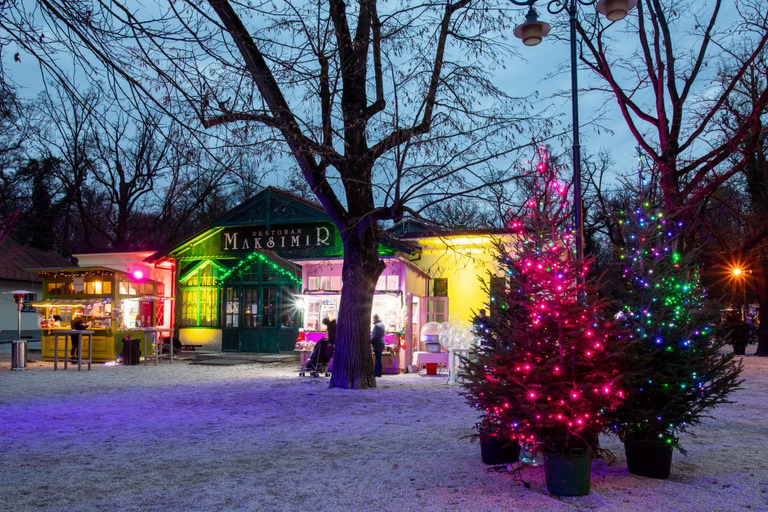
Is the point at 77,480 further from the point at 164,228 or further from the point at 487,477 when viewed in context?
the point at 164,228

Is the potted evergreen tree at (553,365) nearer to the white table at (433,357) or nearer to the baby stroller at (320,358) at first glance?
the baby stroller at (320,358)

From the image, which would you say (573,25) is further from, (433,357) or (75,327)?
(75,327)

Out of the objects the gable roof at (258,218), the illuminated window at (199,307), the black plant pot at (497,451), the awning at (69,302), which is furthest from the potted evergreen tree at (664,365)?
the illuminated window at (199,307)

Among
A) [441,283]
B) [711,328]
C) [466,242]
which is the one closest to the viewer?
[711,328]

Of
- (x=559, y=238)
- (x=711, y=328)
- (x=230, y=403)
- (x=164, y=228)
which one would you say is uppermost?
(x=164, y=228)

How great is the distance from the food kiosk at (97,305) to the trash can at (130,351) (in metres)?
0.56

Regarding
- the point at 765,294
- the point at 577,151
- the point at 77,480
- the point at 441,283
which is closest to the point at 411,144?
the point at 577,151

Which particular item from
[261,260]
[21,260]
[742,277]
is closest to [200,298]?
[261,260]

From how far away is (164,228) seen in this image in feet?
124

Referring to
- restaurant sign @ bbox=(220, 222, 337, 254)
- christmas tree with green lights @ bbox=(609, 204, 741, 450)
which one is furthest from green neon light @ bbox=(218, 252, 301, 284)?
christmas tree with green lights @ bbox=(609, 204, 741, 450)

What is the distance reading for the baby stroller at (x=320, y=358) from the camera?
15508 millimetres

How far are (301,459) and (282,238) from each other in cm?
1625

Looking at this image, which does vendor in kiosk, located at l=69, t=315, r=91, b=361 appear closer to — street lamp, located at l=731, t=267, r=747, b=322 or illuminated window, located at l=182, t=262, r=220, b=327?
illuminated window, located at l=182, t=262, r=220, b=327

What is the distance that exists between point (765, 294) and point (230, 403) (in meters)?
21.4
